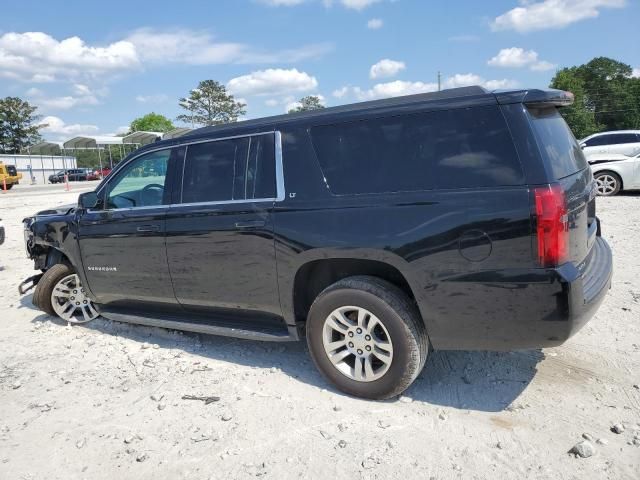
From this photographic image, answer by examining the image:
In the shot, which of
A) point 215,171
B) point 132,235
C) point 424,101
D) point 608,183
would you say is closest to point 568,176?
point 424,101

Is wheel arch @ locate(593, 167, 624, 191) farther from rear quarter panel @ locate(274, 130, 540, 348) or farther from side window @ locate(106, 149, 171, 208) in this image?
side window @ locate(106, 149, 171, 208)

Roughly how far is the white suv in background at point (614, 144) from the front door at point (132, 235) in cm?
1176

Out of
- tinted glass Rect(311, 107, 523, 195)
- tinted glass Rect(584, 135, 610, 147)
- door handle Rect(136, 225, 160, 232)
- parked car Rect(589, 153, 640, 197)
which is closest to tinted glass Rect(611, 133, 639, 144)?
tinted glass Rect(584, 135, 610, 147)

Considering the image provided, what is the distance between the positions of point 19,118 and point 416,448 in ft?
311

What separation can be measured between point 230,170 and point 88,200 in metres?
1.76

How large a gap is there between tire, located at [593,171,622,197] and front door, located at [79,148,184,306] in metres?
12.1

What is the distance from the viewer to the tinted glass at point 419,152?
2904 mm

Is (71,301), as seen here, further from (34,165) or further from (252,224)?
(34,165)

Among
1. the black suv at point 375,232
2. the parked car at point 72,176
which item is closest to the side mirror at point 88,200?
the black suv at point 375,232

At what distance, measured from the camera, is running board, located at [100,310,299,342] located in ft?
12.5

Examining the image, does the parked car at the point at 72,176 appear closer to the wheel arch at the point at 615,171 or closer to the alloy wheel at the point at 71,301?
the wheel arch at the point at 615,171

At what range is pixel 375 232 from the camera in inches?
126

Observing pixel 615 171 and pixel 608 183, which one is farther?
pixel 608 183

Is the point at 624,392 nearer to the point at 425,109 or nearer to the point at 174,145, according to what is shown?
the point at 425,109
